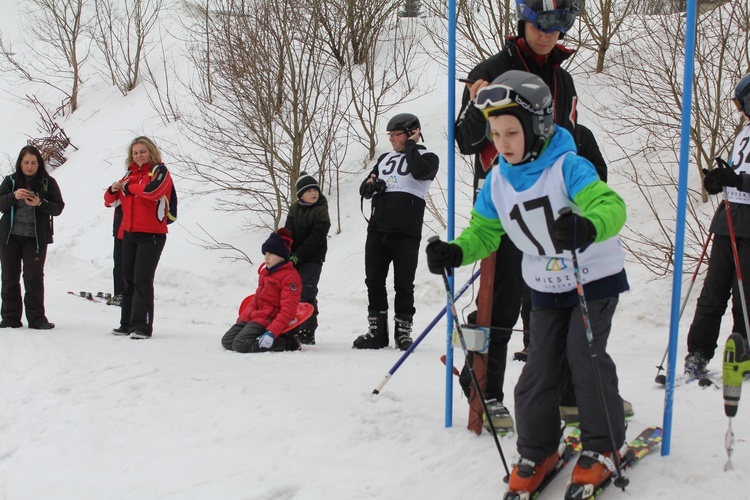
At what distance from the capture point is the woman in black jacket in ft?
22.4

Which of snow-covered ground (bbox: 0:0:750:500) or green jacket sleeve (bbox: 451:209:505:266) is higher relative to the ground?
green jacket sleeve (bbox: 451:209:505:266)

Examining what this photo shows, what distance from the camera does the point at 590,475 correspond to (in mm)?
2621

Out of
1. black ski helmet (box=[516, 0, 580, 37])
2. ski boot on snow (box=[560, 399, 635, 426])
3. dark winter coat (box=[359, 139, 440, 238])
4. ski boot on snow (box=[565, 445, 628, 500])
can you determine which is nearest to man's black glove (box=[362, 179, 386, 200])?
dark winter coat (box=[359, 139, 440, 238])

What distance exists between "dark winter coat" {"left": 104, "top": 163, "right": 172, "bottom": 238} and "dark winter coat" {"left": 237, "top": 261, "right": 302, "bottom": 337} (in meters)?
1.25

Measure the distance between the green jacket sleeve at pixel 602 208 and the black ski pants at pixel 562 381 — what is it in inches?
17.0

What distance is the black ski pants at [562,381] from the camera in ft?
8.91

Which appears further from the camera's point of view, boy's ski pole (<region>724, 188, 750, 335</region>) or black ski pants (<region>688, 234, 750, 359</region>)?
black ski pants (<region>688, 234, 750, 359</region>)

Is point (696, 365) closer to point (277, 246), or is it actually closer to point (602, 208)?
point (602, 208)

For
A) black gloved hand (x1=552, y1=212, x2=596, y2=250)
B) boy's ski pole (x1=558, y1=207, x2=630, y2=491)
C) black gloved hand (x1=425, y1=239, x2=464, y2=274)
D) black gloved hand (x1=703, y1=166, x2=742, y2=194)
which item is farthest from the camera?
black gloved hand (x1=703, y1=166, x2=742, y2=194)

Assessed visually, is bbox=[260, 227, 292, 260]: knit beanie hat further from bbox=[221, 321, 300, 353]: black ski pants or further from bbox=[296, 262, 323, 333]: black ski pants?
bbox=[221, 321, 300, 353]: black ski pants

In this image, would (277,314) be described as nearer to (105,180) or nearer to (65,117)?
(105,180)

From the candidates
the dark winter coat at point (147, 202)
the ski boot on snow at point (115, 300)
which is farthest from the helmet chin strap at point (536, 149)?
the ski boot on snow at point (115, 300)

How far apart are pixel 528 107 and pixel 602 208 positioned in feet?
1.78

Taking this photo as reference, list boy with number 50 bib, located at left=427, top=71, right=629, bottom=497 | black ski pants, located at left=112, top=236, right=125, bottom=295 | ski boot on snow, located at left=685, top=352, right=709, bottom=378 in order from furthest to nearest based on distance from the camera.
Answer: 1. black ski pants, located at left=112, top=236, right=125, bottom=295
2. ski boot on snow, located at left=685, top=352, right=709, bottom=378
3. boy with number 50 bib, located at left=427, top=71, right=629, bottom=497
